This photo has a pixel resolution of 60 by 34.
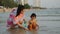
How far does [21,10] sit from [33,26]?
92cm

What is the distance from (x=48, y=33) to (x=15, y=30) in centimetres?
130

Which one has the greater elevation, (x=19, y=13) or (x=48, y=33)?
(x=19, y=13)

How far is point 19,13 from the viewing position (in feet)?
31.6

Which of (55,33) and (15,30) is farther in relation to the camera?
(15,30)

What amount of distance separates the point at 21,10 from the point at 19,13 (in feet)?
0.50

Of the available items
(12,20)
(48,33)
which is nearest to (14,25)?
(12,20)

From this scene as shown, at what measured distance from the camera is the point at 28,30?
995 cm

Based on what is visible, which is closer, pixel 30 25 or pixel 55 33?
pixel 55 33

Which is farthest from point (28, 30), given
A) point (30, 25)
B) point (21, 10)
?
point (21, 10)

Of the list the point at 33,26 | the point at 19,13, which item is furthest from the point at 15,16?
the point at 33,26

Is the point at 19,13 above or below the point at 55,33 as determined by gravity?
above

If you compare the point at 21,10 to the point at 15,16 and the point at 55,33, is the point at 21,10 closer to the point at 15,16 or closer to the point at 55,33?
the point at 15,16

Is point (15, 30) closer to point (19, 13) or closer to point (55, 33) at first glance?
point (19, 13)

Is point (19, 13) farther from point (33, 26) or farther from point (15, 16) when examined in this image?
point (33, 26)
